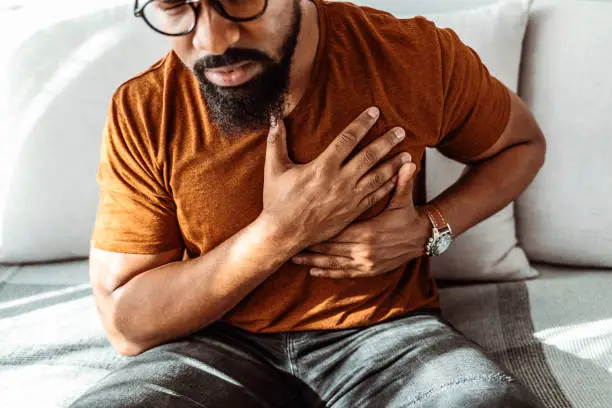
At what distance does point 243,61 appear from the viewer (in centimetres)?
104

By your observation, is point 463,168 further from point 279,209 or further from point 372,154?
point 279,209

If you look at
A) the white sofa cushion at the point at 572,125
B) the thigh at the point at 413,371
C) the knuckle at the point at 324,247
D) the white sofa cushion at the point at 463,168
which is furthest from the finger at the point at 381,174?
the white sofa cushion at the point at 572,125

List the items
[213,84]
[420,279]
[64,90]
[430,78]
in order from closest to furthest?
[213,84] → [430,78] → [420,279] → [64,90]

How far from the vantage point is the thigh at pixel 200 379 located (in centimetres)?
99

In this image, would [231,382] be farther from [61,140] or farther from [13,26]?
[13,26]

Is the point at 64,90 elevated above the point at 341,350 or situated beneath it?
elevated above

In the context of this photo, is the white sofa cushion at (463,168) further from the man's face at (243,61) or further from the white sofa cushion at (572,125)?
the man's face at (243,61)

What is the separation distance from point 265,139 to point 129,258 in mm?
295

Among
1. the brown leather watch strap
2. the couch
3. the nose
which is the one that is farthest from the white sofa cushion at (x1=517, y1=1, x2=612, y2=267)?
the nose

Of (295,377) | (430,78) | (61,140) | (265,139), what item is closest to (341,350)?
(295,377)

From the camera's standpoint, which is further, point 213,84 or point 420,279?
point 420,279

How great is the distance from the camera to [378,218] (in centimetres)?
117

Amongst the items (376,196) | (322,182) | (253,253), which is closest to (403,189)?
(376,196)

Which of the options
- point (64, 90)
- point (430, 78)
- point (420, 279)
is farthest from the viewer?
point (64, 90)
